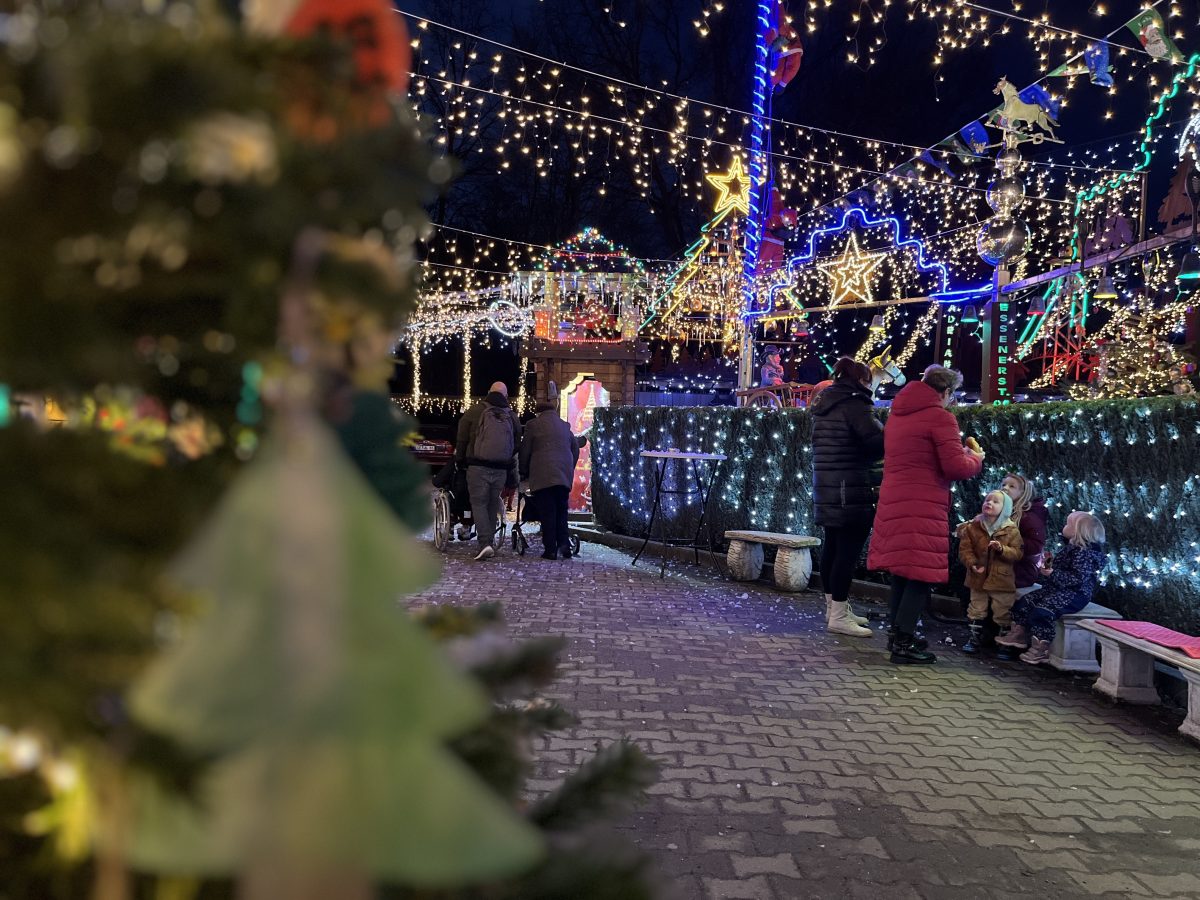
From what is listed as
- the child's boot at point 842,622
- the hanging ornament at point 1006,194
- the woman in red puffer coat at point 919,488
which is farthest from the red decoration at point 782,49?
the child's boot at point 842,622

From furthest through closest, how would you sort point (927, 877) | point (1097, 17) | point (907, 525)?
1. point (1097, 17)
2. point (907, 525)
3. point (927, 877)

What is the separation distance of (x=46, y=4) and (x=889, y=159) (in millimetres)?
23944

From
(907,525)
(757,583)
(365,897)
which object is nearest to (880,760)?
(907,525)

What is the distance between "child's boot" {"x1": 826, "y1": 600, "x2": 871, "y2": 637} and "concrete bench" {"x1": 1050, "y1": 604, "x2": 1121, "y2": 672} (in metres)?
1.38

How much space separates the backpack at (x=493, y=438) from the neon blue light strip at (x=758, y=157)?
16.3ft

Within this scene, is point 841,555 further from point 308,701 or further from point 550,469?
point 308,701

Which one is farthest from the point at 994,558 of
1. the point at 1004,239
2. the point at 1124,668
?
the point at 1004,239

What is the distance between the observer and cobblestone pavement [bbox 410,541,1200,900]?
9.94ft

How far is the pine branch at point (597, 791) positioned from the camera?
1125 mm

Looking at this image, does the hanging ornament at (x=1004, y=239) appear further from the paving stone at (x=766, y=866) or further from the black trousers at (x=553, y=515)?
the paving stone at (x=766, y=866)

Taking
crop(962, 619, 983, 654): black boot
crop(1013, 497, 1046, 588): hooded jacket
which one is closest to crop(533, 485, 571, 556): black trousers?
crop(962, 619, 983, 654): black boot

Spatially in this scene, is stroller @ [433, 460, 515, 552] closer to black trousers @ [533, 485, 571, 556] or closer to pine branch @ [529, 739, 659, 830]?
black trousers @ [533, 485, 571, 556]

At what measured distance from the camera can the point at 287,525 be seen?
58 cm

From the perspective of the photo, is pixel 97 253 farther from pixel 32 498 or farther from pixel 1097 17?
pixel 1097 17
